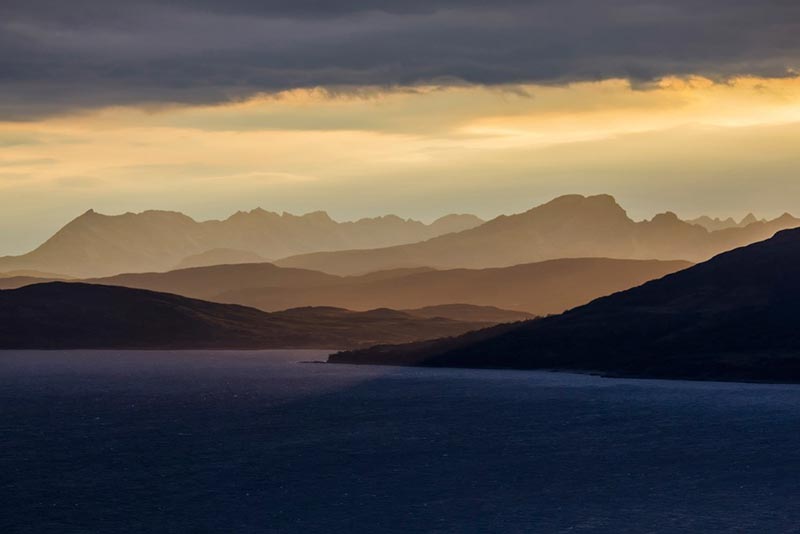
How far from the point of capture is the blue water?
96.8 metres

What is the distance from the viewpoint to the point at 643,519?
9575 centimetres

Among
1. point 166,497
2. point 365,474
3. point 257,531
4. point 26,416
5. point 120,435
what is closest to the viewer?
point 257,531

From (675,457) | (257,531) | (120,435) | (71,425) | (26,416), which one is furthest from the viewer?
(26,416)

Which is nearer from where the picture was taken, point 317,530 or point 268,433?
point 317,530

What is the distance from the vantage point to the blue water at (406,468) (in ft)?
317

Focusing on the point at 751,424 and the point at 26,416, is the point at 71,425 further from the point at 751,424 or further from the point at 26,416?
the point at 751,424

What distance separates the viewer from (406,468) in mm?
124312

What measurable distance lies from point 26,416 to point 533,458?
85.0 meters

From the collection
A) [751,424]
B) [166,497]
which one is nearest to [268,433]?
[166,497]

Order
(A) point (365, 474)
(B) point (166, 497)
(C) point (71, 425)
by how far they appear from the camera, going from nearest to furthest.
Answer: (B) point (166, 497)
(A) point (365, 474)
(C) point (71, 425)

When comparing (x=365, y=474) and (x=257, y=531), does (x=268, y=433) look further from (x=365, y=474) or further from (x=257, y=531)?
(x=257, y=531)

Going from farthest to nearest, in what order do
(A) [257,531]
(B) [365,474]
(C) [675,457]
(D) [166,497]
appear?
(C) [675,457]
(B) [365,474]
(D) [166,497]
(A) [257,531]

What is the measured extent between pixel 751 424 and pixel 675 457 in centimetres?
3172

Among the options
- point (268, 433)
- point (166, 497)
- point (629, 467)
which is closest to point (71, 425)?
point (268, 433)
